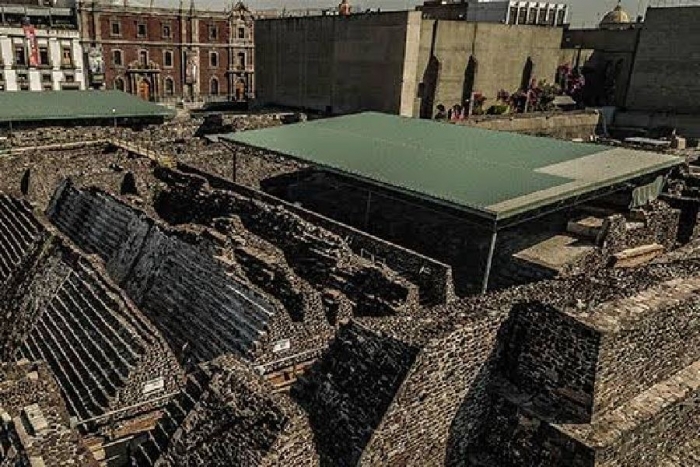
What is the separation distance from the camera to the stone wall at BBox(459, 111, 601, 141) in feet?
116

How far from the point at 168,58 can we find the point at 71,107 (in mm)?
26413

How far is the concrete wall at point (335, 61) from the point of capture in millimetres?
33719

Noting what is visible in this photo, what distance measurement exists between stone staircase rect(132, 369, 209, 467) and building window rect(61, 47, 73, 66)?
49.5 m

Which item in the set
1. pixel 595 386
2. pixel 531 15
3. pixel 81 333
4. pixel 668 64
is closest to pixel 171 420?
pixel 81 333

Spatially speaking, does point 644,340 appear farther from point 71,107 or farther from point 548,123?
point 71,107

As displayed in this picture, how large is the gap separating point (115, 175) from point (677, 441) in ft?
62.7

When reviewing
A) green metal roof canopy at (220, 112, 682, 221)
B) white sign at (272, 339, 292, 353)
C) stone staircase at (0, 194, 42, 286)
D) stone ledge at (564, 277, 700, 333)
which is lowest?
stone staircase at (0, 194, 42, 286)

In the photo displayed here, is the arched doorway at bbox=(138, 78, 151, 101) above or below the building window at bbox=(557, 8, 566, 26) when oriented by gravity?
below

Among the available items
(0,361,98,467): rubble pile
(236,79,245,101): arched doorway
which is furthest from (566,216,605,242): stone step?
(236,79,245,101): arched doorway

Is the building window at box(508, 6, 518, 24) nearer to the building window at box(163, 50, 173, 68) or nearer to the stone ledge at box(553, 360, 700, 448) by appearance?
the building window at box(163, 50, 173, 68)

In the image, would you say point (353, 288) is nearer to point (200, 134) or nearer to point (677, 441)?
point (677, 441)

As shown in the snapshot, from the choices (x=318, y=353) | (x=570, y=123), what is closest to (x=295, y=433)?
(x=318, y=353)

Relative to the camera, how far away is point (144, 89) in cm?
5594

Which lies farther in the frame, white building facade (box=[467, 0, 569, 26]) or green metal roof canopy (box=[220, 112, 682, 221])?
white building facade (box=[467, 0, 569, 26])
